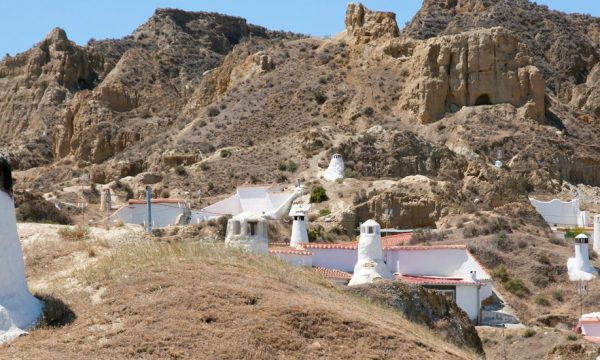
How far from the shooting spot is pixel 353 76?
210 ft

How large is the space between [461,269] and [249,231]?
13.9 meters

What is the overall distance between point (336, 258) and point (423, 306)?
14.2 metres

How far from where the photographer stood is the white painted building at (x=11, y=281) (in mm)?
12422

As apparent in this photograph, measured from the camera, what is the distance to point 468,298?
32562 mm

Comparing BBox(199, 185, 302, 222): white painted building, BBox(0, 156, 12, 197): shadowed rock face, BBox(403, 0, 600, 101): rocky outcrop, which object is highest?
BBox(403, 0, 600, 101): rocky outcrop

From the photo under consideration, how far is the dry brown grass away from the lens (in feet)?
38.3

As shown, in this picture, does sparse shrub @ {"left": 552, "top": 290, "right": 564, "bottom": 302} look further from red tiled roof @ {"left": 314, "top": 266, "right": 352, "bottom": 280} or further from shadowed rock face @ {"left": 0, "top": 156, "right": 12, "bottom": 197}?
shadowed rock face @ {"left": 0, "top": 156, "right": 12, "bottom": 197}

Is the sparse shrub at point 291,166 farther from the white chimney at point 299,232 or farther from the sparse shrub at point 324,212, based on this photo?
the white chimney at point 299,232

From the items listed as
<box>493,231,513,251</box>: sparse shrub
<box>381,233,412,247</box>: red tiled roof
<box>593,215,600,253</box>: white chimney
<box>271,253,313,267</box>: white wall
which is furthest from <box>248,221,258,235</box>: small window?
<box>593,215,600,253</box>: white chimney

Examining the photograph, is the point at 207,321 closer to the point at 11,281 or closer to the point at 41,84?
the point at 11,281

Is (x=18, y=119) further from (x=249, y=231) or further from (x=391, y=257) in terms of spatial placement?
(x=249, y=231)

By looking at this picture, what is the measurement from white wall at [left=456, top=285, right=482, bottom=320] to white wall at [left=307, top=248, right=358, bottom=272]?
348 centimetres

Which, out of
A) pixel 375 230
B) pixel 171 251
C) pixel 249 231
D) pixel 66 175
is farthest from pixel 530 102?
pixel 171 251

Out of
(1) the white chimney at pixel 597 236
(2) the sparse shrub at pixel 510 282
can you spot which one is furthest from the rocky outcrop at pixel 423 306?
(1) the white chimney at pixel 597 236
